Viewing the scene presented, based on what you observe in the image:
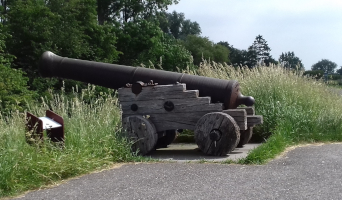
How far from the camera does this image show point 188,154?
8.00 metres

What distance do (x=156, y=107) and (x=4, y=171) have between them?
3110 millimetres

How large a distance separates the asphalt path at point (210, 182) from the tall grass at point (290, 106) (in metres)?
1.77

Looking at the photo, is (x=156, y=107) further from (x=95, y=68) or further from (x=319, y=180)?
(x=319, y=180)

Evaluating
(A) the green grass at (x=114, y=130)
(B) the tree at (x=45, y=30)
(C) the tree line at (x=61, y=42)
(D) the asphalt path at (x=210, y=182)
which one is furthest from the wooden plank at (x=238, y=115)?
(B) the tree at (x=45, y=30)

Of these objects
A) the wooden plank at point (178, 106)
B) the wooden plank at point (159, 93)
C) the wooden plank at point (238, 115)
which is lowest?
the wooden plank at point (238, 115)

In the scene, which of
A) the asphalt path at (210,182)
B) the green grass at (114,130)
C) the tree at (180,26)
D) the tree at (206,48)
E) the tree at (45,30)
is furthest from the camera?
the tree at (180,26)

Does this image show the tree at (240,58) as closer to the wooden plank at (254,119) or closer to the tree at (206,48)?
the tree at (206,48)

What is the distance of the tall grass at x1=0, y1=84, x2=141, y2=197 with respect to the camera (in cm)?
546

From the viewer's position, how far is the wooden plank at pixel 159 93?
A: 771 cm

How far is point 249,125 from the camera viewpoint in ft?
27.4

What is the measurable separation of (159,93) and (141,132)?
0.70 m

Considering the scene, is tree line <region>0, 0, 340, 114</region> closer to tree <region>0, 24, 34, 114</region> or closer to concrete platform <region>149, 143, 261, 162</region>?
tree <region>0, 24, 34, 114</region>

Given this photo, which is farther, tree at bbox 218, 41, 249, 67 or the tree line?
tree at bbox 218, 41, 249, 67

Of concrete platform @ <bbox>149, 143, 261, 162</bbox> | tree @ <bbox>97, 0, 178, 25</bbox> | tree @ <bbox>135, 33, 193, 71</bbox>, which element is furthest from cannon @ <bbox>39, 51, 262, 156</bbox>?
tree @ <bbox>97, 0, 178, 25</bbox>
